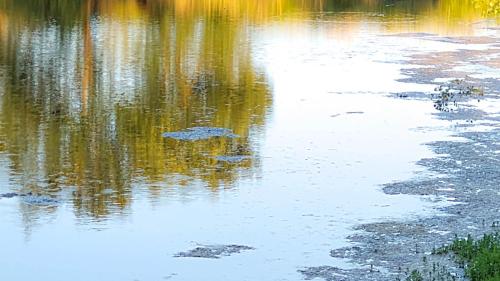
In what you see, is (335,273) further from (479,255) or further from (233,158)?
(233,158)

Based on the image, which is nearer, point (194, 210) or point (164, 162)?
point (194, 210)

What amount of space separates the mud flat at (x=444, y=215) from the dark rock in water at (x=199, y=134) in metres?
5.40

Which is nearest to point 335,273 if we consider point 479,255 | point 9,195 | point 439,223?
point 479,255

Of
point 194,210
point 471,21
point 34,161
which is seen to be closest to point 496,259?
point 194,210

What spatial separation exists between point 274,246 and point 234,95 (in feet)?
50.2

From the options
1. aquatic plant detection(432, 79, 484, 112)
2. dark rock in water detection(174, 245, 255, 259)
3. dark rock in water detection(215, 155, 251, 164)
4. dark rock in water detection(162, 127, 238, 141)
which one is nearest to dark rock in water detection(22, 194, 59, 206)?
dark rock in water detection(174, 245, 255, 259)

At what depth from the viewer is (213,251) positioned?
1625cm

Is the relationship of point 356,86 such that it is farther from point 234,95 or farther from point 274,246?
point 274,246

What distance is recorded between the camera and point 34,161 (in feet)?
73.3

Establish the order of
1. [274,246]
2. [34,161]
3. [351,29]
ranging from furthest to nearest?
1. [351,29]
2. [34,161]
3. [274,246]

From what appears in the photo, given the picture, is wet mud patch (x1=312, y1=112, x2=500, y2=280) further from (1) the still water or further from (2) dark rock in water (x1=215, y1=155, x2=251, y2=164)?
(2) dark rock in water (x1=215, y1=155, x2=251, y2=164)

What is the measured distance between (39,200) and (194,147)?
5932mm

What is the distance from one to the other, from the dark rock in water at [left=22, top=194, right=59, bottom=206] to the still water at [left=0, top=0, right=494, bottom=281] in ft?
0.13

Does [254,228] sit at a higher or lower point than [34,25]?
lower
